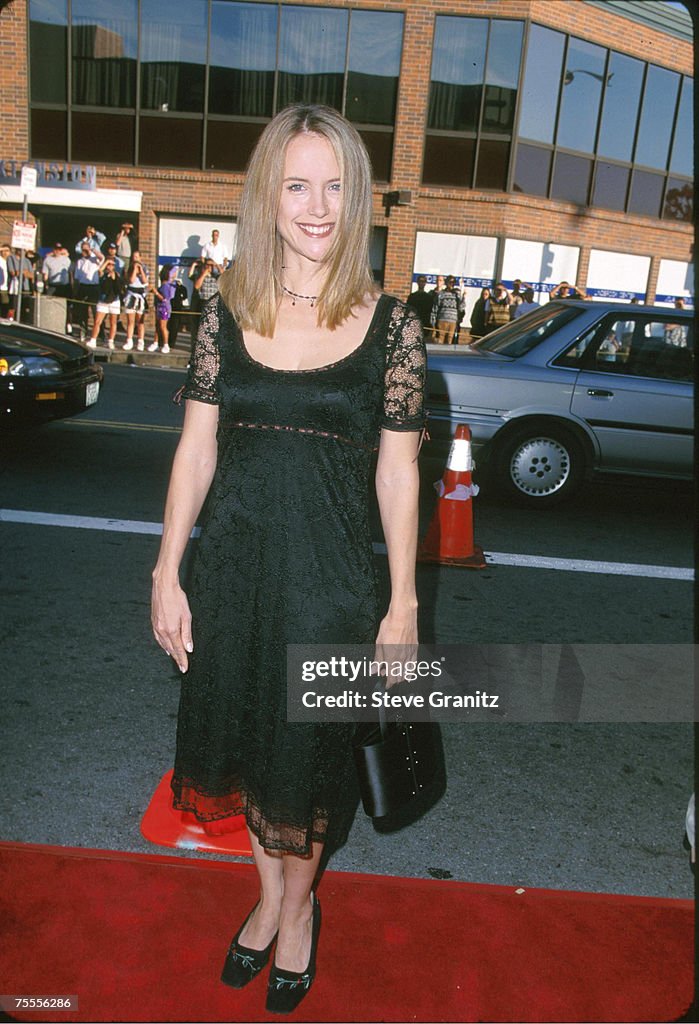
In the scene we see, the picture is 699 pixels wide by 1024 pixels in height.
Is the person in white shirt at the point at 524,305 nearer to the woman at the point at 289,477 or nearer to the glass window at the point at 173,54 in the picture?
the glass window at the point at 173,54

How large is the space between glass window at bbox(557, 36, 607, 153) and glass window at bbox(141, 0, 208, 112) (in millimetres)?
7728

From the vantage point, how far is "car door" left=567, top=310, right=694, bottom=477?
275 inches

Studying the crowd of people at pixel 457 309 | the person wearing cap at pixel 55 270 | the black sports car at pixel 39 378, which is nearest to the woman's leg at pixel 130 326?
the person wearing cap at pixel 55 270

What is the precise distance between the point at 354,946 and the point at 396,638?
35.9 inches

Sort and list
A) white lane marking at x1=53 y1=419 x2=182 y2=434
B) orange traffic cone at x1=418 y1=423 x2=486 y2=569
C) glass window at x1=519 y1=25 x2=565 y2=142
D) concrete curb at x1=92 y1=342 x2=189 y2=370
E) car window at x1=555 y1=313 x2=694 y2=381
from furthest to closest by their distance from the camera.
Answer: glass window at x1=519 y1=25 x2=565 y2=142, concrete curb at x1=92 y1=342 x2=189 y2=370, white lane marking at x1=53 y1=419 x2=182 y2=434, car window at x1=555 y1=313 x2=694 y2=381, orange traffic cone at x1=418 y1=423 x2=486 y2=569

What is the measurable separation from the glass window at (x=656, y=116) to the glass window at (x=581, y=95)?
1338 millimetres

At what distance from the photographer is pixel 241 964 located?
228 cm

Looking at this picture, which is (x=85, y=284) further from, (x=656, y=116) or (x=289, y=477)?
(x=289, y=477)

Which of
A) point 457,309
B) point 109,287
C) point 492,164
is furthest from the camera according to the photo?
point 492,164

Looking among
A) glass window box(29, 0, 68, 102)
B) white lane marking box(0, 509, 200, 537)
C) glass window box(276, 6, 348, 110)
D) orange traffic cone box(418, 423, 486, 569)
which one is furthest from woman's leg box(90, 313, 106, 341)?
orange traffic cone box(418, 423, 486, 569)

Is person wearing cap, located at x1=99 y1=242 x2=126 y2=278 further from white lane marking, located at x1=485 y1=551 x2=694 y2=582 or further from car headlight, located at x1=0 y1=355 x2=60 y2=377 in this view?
white lane marking, located at x1=485 y1=551 x2=694 y2=582

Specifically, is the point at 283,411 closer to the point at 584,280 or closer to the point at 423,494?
the point at 423,494

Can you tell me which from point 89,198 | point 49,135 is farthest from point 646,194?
point 49,135

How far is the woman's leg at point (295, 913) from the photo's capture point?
2.23 m
